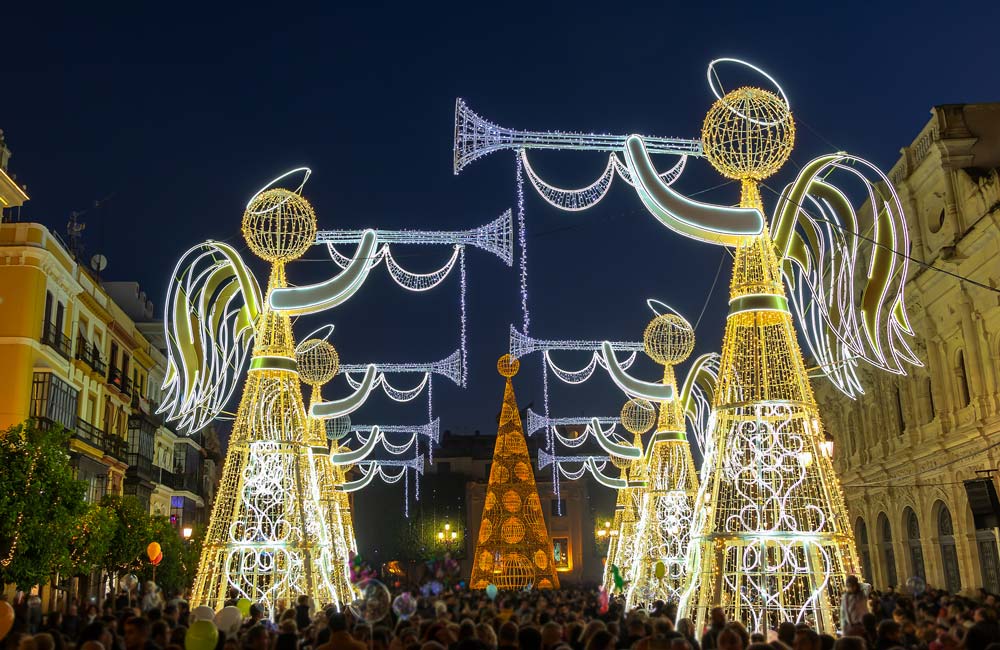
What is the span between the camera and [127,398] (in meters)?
40.8

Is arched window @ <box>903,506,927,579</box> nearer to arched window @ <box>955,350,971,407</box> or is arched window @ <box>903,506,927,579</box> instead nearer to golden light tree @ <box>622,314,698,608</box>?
arched window @ <box>955,350,971,407</box>

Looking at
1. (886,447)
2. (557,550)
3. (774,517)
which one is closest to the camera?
(774,517)

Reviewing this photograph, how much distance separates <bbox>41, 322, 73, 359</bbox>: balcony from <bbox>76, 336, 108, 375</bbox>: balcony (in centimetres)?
63

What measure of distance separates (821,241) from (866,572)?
94.8ft

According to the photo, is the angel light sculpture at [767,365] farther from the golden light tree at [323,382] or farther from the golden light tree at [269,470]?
the golden light tree at [323,382]

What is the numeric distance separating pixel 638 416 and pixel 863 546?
613 inches

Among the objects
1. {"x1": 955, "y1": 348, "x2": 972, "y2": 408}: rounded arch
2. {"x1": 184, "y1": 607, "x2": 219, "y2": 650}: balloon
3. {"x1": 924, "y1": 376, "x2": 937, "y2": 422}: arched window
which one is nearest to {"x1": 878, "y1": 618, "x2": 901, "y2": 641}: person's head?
{"x1": 184, "y1": 607, "x2": 219, "y2": 650}: balloon

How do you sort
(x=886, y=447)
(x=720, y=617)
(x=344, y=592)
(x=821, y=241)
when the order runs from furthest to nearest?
(x=886, y=447) < (x=344, y=592) < (x=821, y=241) < (x=720, y=617)

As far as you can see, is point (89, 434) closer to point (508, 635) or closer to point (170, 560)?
point (170, 560)

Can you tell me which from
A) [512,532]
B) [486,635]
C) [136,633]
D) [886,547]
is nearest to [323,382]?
[512,532]

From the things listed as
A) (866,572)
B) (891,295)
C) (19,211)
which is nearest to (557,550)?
(866,572)

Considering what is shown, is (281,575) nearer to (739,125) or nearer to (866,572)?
(739,125)

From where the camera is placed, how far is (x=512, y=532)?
35.1 metres

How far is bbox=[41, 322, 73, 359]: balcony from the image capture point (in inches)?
1205
